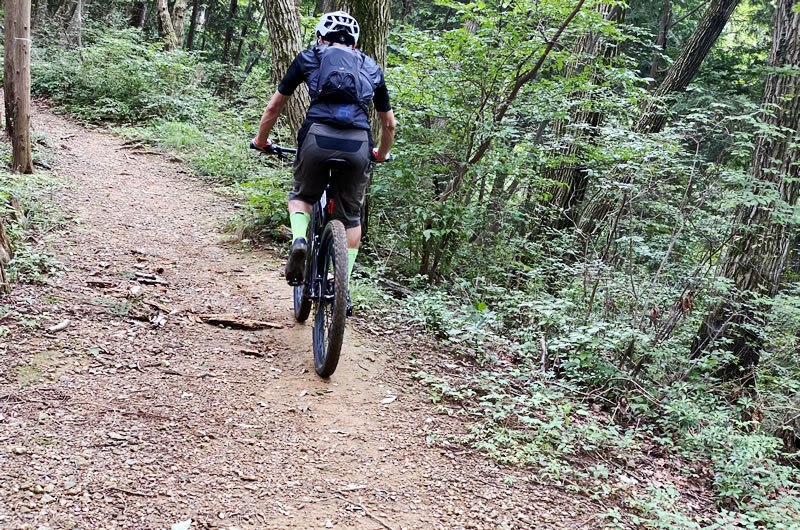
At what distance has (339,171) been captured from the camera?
415cm

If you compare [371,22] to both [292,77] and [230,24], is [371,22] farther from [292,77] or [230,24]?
[230,24]

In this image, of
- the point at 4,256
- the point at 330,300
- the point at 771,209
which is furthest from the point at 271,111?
the point at 771,209

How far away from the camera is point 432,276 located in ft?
23.3

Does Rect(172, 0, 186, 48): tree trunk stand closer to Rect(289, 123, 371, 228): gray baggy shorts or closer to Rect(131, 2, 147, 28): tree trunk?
Rect(131, 2, 147, 28): tree trunk

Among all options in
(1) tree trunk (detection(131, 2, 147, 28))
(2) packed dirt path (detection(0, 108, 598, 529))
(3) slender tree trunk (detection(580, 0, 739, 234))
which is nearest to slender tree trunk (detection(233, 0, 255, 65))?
A: (1) tree trunk (detection(131, 2, 147, 28))

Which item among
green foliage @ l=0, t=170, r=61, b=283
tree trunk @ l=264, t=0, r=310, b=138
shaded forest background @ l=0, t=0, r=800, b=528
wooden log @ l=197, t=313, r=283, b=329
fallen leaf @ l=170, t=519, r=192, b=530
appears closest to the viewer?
fallen leaf @ l=170, t=519, r=192, b=530

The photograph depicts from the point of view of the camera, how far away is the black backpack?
3906 millimetres

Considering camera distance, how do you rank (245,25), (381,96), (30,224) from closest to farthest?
(381,96) < (30,224) < (245,25)

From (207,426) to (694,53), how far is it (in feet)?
35.2

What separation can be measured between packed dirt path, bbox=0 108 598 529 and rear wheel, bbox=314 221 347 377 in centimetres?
22

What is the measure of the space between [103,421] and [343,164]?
2.23 meters

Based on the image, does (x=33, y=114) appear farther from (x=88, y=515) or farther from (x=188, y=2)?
(x=88, y=515)

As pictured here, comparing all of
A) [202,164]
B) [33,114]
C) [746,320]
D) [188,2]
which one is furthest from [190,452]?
[188,2]

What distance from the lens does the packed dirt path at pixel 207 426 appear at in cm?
274
